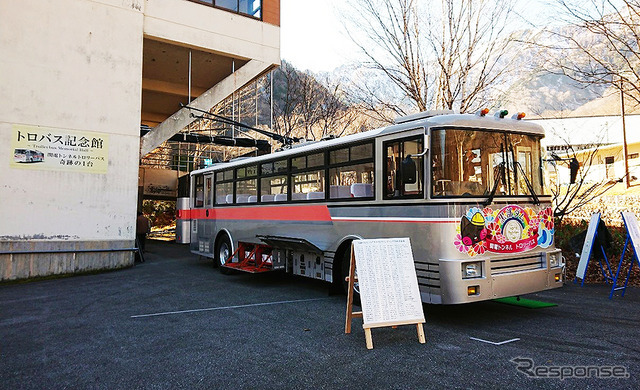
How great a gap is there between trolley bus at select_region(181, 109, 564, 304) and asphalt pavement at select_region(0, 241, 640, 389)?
679mm

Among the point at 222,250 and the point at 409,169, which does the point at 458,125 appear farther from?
the point at 222,250

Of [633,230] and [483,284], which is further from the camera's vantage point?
[633,230]

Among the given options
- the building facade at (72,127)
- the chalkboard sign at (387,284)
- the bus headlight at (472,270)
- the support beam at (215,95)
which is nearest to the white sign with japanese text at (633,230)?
the bus headlight at (472,270)

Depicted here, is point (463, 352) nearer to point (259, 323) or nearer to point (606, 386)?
point (606, 386)

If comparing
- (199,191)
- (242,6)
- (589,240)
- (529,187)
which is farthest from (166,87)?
(589,240)

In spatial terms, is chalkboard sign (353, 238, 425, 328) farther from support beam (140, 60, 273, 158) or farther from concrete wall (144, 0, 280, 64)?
support beam (140, 60, 273, 158)

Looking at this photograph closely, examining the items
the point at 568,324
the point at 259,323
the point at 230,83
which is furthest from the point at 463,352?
the point at 230,83

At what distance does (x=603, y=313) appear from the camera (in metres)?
6.45

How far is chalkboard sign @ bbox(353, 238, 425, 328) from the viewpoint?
489 centimetres

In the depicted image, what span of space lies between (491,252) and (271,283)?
17.1ft

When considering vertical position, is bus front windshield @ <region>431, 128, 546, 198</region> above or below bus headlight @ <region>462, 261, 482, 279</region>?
above

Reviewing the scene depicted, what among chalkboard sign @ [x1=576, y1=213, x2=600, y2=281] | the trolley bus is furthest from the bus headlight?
chalkboard sign @ [x1=576, y1=213, x2=600, y2=281]

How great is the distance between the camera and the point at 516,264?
19.4 ft

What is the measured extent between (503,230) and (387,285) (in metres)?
1.97
